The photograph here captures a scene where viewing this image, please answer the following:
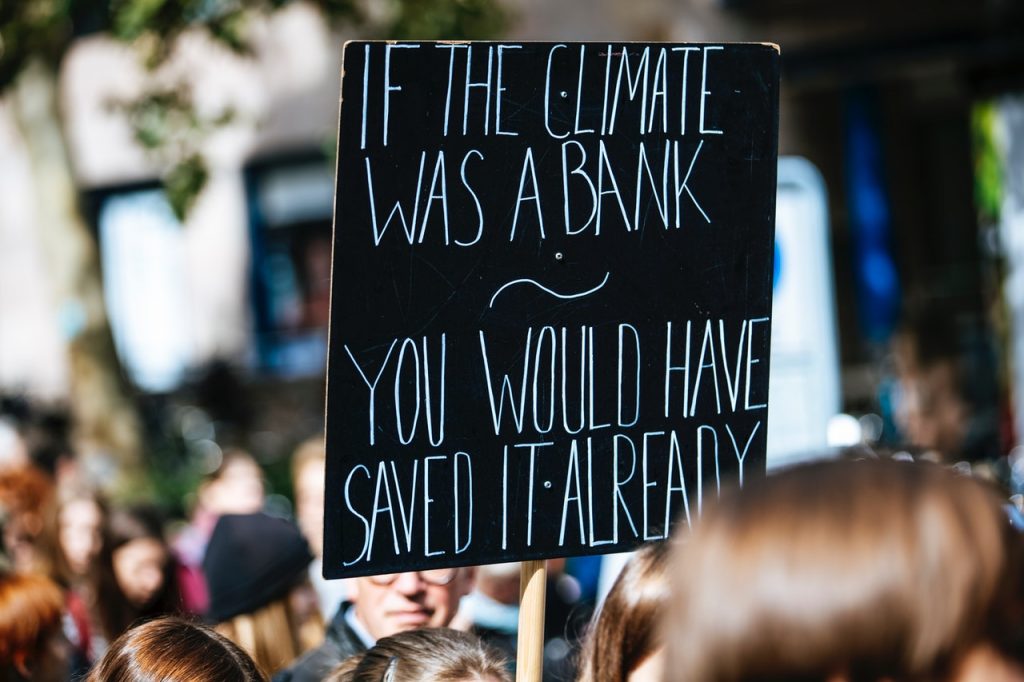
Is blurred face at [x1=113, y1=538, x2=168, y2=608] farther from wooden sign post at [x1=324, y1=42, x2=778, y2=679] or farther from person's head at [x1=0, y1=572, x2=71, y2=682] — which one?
wooden sign post at [x1=324, y1=42, x2=778, y2=679]

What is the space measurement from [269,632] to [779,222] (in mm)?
3061

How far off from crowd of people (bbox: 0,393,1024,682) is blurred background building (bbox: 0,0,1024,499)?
2.16m

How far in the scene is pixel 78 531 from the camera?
5473 mm

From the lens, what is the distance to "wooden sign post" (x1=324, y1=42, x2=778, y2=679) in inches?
90.4

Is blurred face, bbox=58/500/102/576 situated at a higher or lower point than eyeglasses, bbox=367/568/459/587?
lower

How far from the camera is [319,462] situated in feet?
15.4

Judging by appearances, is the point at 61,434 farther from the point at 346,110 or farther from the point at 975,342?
the point at 346,110

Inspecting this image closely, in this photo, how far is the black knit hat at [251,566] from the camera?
12.5ft

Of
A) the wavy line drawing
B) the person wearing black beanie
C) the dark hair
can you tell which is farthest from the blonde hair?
the wavy line drawing

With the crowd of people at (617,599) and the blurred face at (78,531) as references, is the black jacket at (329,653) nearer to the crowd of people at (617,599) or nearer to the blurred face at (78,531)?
Answer: the crowd of people at (617,599)

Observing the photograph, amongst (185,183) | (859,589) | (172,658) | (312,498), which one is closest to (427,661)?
(172,658)

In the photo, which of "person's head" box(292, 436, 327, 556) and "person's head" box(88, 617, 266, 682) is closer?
"person's head" box(88, 617, 266, 682)

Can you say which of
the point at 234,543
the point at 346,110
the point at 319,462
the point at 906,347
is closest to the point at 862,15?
the point at 906,347

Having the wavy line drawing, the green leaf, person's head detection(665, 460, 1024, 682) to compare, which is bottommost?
person's head detection(665, 460, 1024, 682)
